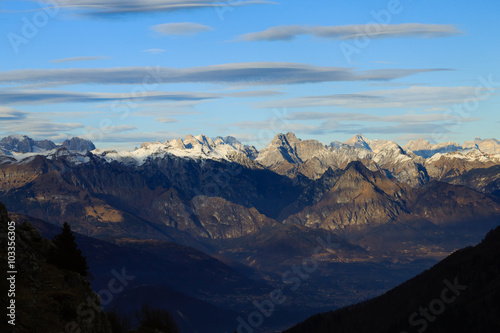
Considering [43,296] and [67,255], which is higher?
[67,255]

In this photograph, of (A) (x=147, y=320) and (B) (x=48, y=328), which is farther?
(A) (x=147, y=320)

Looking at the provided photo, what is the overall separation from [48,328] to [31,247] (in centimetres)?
1758

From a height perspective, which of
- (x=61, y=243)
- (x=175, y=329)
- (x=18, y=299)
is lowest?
(x=175, y=329)

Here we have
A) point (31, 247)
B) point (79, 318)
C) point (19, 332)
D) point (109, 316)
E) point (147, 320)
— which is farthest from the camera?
point (147, 320)

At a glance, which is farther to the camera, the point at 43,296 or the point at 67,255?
the point at 67,255

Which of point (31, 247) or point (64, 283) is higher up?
point (31, 247)

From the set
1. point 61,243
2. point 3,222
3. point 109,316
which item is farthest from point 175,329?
point 3,222

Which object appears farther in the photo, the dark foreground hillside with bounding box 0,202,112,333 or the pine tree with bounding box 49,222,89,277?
the pine tree with bounding box 49,222,89,277

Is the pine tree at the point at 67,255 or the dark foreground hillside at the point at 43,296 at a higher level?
the pine tree at the point at 67,255

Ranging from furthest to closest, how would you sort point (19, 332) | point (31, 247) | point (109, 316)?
point (109, 316)
point (31, 247)
point (19, 332)

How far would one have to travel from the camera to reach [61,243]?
112 meters

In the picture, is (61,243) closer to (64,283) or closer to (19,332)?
(64,283)

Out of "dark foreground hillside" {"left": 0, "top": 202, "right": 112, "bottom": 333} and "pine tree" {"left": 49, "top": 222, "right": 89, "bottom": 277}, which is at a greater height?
"pine tree" {"left": 49, "top": 222, "right": 89, "bottom": 277}

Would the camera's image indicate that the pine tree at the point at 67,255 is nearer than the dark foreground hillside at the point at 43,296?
No
